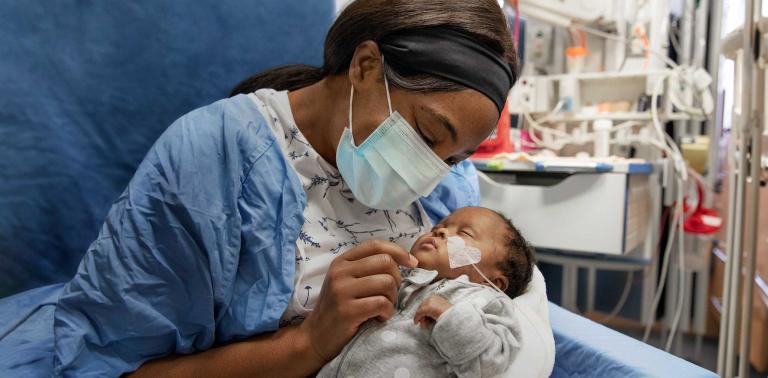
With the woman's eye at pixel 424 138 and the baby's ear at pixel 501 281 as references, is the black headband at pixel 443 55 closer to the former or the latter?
the woman's eye at pixel 424 138

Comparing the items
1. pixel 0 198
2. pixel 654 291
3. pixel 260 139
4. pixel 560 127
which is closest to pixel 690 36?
pixel 560 127

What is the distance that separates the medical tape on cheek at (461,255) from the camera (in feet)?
3.51

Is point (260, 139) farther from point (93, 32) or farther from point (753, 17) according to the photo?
point (753, 17)

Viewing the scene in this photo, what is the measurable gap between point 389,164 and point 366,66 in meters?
0.19

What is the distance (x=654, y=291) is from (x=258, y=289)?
272 centimetres

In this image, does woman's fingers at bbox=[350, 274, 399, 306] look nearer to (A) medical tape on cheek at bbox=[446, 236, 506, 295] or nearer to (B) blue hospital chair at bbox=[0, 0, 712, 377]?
(A) medical tape on cheek at bbox=[446, 236, 506, 295]

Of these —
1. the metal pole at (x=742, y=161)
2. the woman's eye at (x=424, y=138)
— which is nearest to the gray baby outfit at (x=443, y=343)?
the woman's eye at (x=424, y=138)

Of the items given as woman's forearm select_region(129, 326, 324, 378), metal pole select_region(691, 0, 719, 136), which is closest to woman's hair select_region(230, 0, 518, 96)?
woman's forearm select_region(129, 326, 324, 378)

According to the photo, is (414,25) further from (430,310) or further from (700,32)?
(700,32)

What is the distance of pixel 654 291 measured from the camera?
116 inches

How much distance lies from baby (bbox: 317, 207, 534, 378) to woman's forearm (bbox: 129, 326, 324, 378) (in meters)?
0.06

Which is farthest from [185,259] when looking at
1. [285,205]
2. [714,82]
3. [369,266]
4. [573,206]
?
[714,82]

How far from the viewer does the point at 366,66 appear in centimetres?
98

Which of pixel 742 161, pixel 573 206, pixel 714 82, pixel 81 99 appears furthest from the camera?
pixel 714 82
